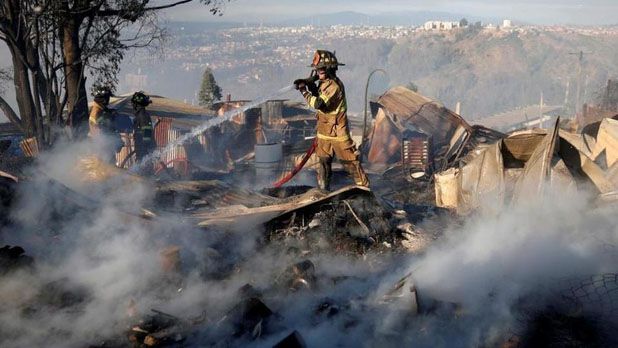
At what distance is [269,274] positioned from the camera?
210 inches

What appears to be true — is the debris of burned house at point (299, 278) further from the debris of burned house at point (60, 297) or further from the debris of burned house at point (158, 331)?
the debris of burned house at point (60, 297)

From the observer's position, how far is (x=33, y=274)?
188 inches

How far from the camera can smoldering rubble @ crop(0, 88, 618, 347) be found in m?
4.06

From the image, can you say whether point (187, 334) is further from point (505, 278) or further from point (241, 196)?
point (241, 196)

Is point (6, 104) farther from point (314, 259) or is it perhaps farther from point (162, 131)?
point (162, 131)

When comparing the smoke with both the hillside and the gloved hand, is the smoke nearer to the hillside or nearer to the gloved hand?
the gloved hand

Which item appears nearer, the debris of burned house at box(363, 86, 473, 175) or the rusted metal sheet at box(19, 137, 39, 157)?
the rusted metal sheet at box(19, 137, 39, 157)

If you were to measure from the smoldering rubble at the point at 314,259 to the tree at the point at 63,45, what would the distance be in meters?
2.42

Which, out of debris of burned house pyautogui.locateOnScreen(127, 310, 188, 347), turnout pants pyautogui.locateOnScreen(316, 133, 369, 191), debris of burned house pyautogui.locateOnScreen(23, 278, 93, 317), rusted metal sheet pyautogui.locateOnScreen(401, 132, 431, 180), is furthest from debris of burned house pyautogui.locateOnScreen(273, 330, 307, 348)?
rusted metal sheet pyautogui.locateOnScreen(401, 132, 431, 180)

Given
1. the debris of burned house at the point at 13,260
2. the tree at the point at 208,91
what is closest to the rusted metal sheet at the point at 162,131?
the tree at the point at 208,91

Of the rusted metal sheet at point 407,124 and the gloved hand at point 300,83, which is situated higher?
the gloved hand at point 300,83

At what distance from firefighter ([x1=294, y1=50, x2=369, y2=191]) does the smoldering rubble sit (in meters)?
0.71

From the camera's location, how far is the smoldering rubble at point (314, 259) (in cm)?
406

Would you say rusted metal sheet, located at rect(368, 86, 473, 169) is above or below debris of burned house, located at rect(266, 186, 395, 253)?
below
